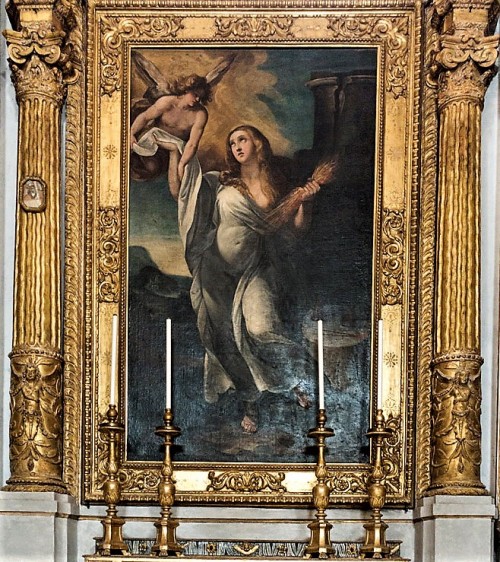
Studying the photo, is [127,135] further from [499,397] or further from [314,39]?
[499,397]

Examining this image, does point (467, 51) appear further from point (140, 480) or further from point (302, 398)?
point (140, 480)

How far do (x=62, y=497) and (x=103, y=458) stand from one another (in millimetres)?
399

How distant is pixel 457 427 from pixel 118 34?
3.05 metres

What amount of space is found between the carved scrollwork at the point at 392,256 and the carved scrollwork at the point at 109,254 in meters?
1.56

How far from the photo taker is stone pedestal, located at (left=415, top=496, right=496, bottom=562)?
8.93 metres

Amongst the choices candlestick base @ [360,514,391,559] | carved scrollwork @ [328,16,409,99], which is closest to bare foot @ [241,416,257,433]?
candlestick base @ [360,514,391,559]

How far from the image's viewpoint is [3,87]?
9.74 meters

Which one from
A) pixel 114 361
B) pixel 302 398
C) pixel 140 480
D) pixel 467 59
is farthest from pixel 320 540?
pixel 467 59

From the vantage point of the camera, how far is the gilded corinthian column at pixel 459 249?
9141 millimetres

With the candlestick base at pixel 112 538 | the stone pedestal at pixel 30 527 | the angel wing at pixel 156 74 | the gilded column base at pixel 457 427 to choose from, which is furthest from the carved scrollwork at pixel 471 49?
the stone pedestal at pixel 30 527

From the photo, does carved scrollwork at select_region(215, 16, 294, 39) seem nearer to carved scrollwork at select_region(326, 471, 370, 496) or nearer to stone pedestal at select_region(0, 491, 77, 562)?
carved scrollwork at select_region(326, 471, 370, 496)

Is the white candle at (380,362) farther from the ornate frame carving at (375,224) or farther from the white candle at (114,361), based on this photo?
the white candle at (114,361)

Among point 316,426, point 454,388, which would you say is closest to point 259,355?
point 316,426

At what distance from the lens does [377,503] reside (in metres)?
8.98
